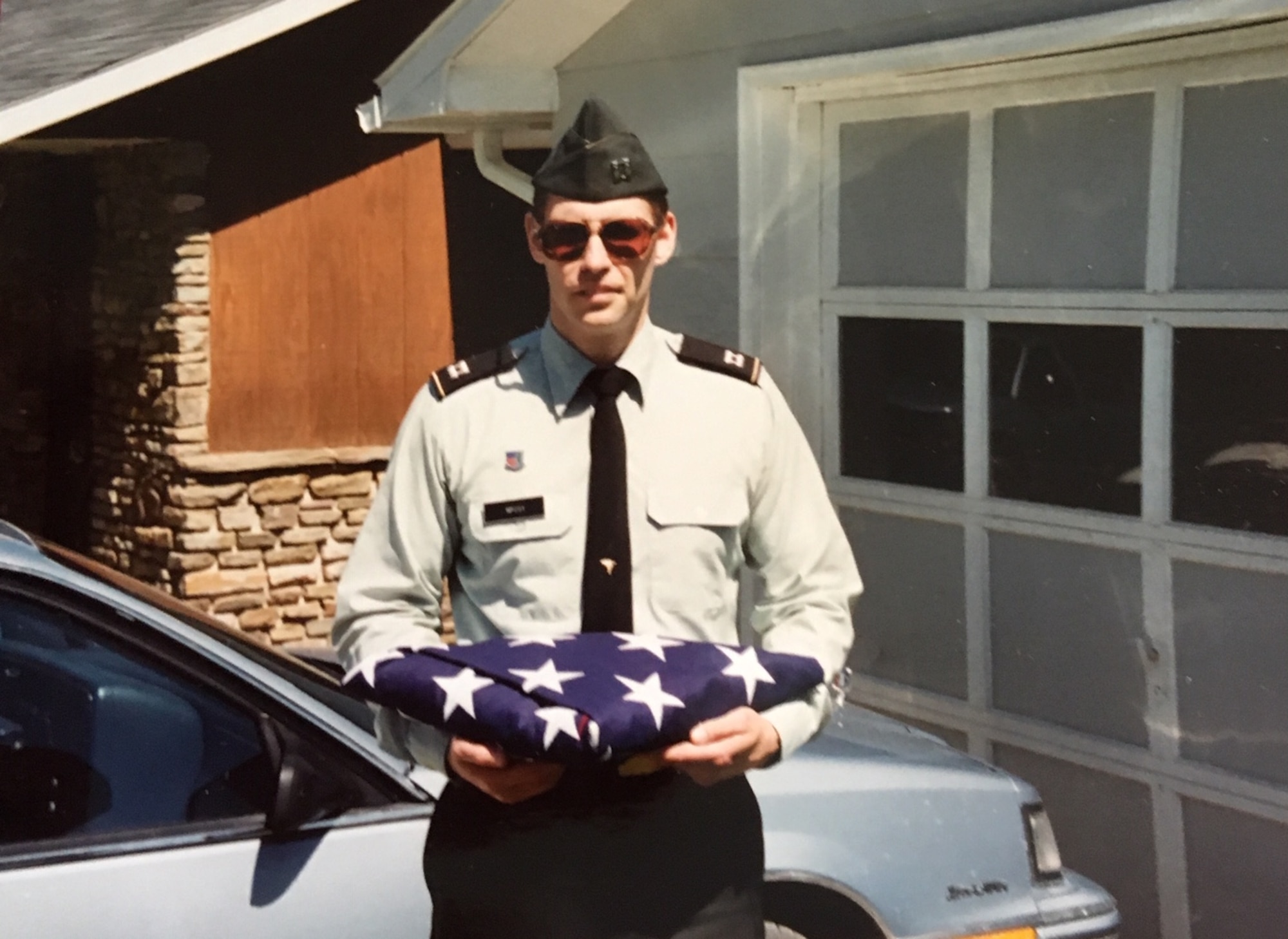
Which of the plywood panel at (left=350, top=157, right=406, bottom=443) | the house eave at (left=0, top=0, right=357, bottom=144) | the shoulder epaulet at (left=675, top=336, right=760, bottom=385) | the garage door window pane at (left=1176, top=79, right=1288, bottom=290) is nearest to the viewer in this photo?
the shoulder epaulet at (left=675, top=336, right=760, bottom=385)

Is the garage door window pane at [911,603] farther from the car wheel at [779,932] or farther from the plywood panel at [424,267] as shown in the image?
the plywood panel at [424,267]

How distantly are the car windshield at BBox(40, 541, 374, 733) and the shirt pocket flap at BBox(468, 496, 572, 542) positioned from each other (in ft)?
2.43

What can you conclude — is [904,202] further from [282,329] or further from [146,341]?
[146,341]

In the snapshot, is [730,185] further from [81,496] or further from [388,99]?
[81,496]

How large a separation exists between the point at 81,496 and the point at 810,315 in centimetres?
495

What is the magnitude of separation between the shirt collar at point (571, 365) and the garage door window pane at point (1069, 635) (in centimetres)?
222

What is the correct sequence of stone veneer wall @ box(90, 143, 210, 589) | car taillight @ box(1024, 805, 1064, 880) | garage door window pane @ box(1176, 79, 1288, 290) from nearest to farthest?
car taillight @ box(1024, 805, 1064, 880) → garage door window pane @ box(1176, 79, 1288, 290) → stone veneer wall @ box(90, 143, 210, 589)

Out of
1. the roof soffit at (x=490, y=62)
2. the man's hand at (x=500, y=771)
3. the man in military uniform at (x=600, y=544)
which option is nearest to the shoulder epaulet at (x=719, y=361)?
the man in military uniform at (x=600, y=544)

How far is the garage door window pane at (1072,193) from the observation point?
4.50 meters

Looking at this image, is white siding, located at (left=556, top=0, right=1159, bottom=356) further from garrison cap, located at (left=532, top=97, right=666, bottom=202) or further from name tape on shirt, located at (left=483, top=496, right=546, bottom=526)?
name tape on shirt, located at (left=483, top=496, right=546, bottom=526)

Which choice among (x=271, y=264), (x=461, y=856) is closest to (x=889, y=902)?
(x=461, y=856)

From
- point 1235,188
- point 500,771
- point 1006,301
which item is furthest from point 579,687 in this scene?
point 1006,301

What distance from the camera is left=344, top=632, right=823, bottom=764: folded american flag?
239cm

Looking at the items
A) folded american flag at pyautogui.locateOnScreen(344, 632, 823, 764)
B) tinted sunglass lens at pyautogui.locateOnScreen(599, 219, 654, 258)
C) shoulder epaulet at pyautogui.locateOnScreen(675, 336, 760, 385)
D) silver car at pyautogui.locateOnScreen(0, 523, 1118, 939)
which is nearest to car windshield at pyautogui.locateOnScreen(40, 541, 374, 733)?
silver car at pyautogui.locateOnScreen(0, 523, 1118, 939)
